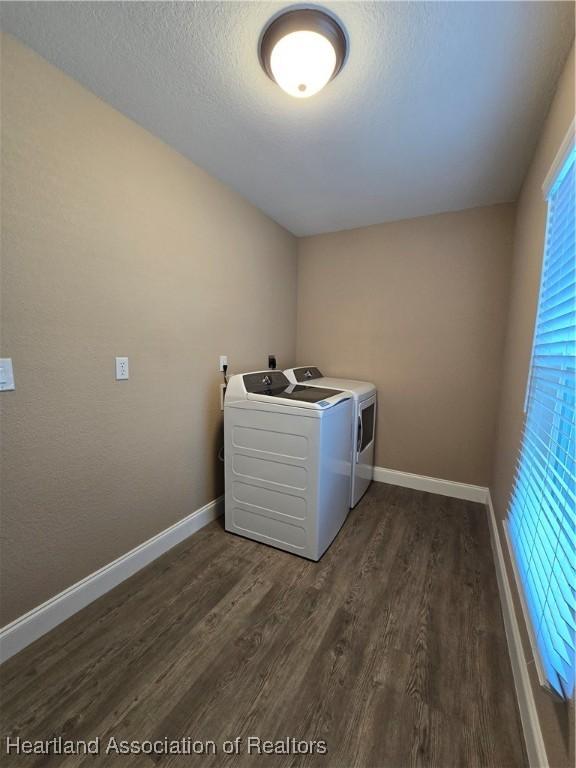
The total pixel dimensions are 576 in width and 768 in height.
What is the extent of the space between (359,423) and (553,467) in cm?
138

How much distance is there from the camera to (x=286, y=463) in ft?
6.09

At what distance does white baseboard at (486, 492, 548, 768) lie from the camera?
91cm

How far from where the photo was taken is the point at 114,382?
1580 mm

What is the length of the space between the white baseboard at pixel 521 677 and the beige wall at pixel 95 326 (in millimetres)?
1813

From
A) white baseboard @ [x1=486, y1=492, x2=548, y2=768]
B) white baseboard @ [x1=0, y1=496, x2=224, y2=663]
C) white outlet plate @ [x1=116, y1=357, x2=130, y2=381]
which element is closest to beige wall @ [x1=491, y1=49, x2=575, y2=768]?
white baseboard @ [x1=486, y1=492, x2=548, y2=768]

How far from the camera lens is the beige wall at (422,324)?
242cm

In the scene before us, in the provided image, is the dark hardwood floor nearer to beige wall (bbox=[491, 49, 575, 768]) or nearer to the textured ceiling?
beige wall (bbox=[491, 49, 575, 768])

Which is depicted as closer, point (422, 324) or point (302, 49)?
point (302, 49)

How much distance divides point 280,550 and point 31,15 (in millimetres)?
2651

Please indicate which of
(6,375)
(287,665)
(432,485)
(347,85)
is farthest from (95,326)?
(432,485)

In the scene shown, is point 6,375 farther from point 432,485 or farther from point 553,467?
point 432,485

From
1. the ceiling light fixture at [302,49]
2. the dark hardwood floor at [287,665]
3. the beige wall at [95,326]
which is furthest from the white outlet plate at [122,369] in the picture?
the ceiling light fixture at [302,49]

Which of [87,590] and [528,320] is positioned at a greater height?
[528,320]

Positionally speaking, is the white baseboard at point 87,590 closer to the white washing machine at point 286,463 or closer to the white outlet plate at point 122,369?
the white washing machine at point 286,463
